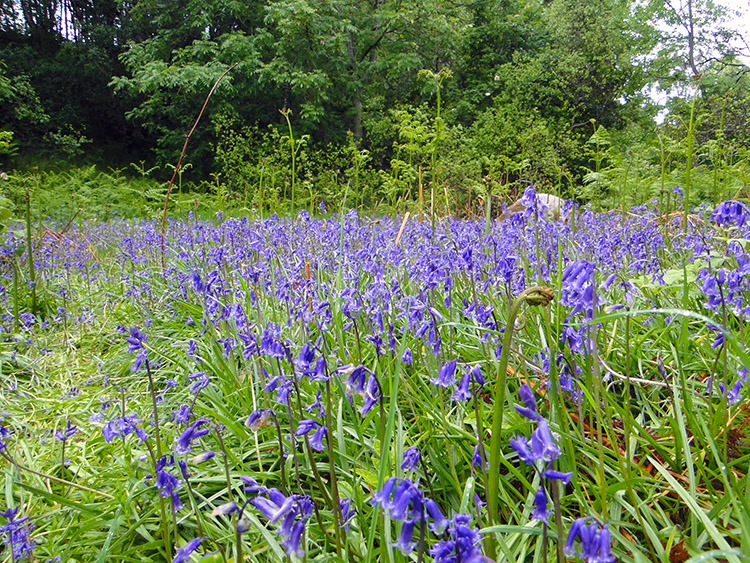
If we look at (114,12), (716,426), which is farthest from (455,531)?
(114,12)

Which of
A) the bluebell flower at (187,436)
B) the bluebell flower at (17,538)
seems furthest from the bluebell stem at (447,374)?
the bluebell flower at (17,538)

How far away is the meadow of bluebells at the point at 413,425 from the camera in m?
1.15

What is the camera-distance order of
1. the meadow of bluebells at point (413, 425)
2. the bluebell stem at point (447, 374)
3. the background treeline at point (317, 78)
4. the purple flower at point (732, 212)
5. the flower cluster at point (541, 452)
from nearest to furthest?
the flower cluster at point (541, 452) < the meadow of bluebells at point (413, 425) < the bluebell stem at point (447, 374) < the purple flower at point (732, 212) < the background treeline at point (317, 78)

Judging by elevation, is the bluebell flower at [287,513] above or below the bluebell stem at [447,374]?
below

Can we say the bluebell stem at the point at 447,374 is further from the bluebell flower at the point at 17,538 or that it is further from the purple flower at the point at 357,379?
the bluebell flower at the point at 17,538

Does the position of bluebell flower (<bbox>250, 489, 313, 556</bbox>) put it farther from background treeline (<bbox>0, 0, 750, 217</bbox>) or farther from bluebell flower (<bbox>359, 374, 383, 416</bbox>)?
background treeline (<bbox>0, 0, 750, 217</bbox>)

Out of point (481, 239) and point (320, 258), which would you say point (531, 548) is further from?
point (481, 239)

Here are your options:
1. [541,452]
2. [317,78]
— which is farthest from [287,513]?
[317,78]

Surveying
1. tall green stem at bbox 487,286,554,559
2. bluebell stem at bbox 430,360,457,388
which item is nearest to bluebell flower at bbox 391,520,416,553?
tall green stem at bbox 487,286,554,559

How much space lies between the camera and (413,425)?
6.22 feet

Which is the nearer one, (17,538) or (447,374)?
A: (447,374)

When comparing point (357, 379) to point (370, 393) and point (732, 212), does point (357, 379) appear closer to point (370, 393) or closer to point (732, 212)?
point (370, 393)

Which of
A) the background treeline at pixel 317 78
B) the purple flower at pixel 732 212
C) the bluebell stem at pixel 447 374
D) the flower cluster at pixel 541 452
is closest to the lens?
the flower cluster at pixel 541 452

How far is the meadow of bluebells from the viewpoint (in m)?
1.15
